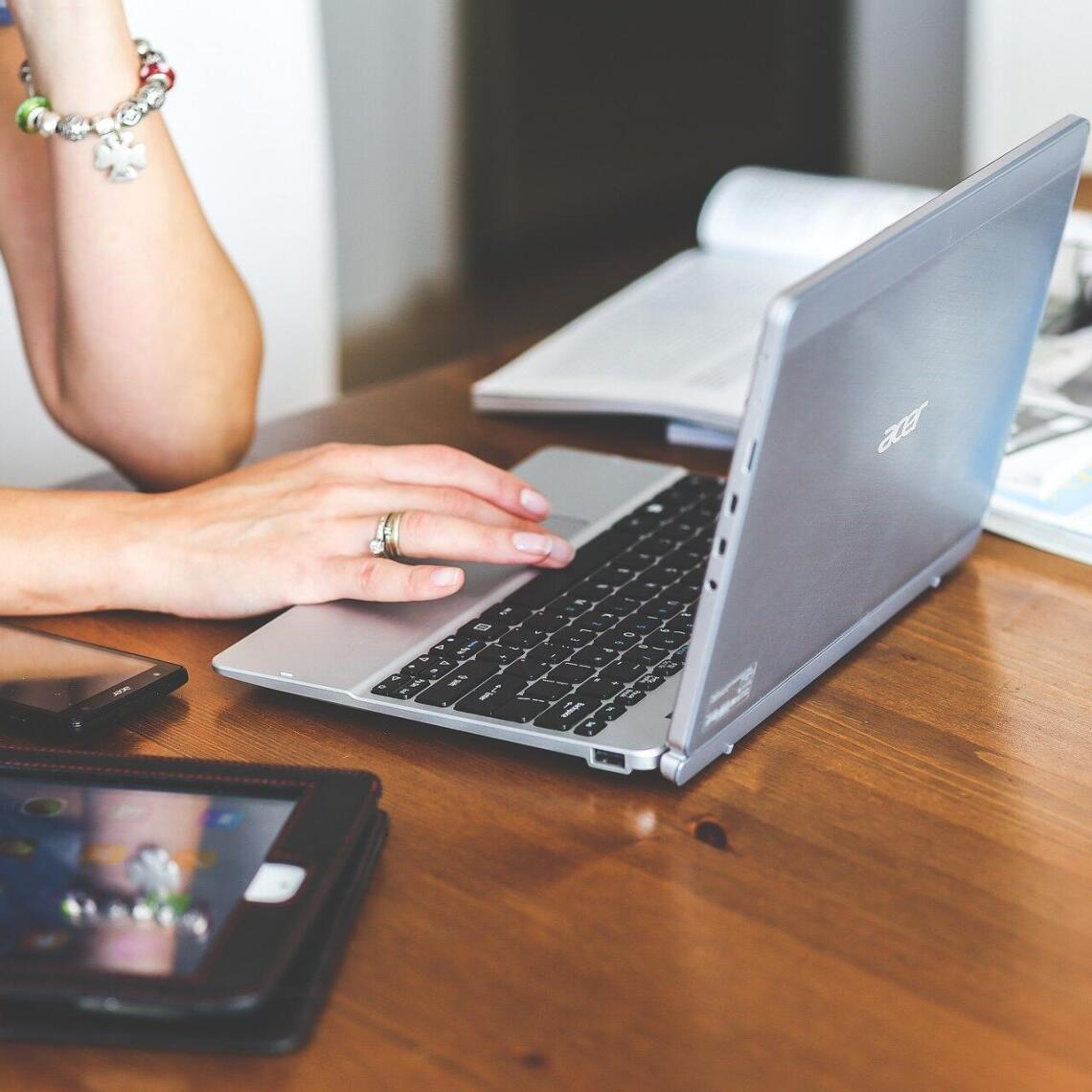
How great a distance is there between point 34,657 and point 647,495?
39 cm

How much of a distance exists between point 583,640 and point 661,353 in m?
0.45

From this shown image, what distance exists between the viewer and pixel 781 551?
0.59 m

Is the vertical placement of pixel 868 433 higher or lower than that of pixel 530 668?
higher

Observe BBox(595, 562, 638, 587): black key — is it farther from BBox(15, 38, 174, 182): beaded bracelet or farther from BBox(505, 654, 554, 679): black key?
BBox(15, 38, 174, 182): beaded bracelet

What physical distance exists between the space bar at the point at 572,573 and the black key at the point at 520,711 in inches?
4.2

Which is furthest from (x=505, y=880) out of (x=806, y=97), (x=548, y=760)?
(x=806, y=97)

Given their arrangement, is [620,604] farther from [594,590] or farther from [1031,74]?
[1031,74]

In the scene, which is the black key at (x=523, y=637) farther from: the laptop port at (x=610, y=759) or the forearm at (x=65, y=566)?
the forearm at (x=65, y=566)

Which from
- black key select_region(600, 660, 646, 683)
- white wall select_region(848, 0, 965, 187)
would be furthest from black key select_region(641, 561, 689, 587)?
white wall select_region(848, 0, 965, 187)

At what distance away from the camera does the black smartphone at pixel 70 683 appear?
2.20ft

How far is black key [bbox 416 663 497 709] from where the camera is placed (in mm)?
664

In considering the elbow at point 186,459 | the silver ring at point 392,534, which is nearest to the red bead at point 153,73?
the elbow at point 186,459

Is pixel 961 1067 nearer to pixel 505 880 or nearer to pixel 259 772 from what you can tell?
pixel 505 880

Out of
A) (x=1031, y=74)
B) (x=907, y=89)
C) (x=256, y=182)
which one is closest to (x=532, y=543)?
(x=256, y=182)
